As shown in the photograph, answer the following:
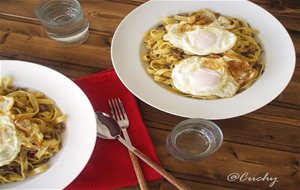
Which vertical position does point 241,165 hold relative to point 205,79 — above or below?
below

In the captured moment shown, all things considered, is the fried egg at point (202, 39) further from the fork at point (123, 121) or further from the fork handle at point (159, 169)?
the fork handle at point (159, 169)

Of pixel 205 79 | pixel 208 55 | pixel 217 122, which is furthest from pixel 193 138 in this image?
pixel 208 55

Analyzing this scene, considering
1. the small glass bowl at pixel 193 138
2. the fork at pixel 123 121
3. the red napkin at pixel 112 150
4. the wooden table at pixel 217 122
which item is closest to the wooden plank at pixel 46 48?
the wooden table at pixel 217 122

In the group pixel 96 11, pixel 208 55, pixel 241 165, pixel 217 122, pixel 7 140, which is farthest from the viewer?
pixel 96 11

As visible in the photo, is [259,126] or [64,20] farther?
[64,20]

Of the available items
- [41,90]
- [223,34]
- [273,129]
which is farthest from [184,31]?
[41,90]

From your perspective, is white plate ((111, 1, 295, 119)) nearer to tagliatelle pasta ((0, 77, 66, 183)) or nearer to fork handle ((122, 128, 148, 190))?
fork handle ((122, 128, 148, 190))

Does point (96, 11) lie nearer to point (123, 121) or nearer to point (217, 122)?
point (123, 121)
